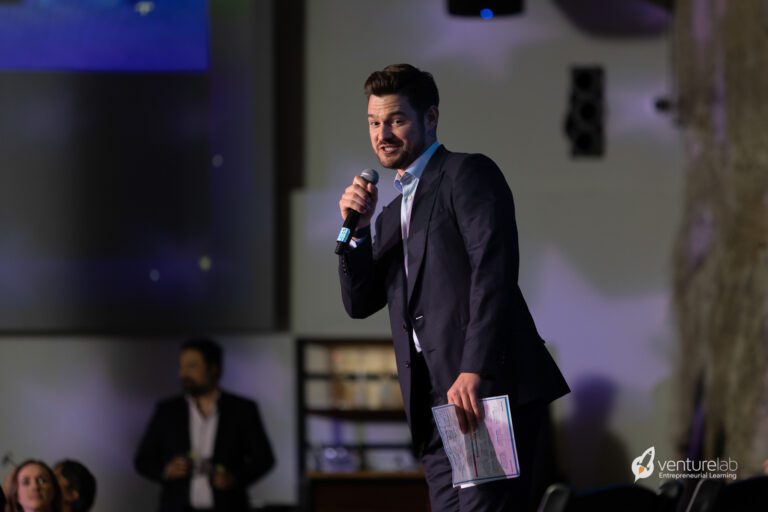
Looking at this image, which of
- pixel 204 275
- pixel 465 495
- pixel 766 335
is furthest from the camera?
pixel 204 275

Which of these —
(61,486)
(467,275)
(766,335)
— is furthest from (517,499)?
(766,335)

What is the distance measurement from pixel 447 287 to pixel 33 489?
1.78m

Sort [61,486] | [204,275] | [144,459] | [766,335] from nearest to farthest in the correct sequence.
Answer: [61,486]
[766,335]
[144,459]
[204,275]

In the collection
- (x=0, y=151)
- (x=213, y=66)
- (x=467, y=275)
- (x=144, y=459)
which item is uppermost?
(x=213, y=66)

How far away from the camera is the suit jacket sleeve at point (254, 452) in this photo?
5.72 m

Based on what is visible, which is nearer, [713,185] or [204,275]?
[713,185]

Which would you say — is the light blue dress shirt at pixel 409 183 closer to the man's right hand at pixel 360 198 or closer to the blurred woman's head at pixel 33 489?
the man's right hand at pixel 360 198

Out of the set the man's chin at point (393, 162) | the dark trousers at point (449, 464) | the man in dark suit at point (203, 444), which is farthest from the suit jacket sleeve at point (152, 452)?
the man's chin at point (393, 162)

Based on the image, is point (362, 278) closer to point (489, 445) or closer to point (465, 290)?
point (465, 290)

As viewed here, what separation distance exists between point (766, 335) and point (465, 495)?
2.72m

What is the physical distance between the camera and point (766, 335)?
4.87 meters

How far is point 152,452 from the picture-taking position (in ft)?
19.1

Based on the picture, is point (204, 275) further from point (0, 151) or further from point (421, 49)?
point (421, 49)

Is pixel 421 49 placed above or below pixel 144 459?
above
